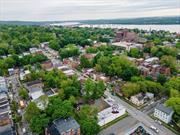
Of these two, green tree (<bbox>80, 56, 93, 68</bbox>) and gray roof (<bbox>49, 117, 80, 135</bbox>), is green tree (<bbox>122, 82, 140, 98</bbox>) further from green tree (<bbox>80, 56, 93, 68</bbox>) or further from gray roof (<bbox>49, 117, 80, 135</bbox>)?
green tree (<bbox>80, 56, 93, 68</bbox>)

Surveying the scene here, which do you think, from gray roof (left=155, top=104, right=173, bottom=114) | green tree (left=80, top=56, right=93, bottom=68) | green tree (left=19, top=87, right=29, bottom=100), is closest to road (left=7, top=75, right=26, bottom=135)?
green tree (left=19, top=87, right=29, bottom=100)

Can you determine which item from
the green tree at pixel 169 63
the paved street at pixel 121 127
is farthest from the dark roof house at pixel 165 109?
the green tree at pixel 169 63

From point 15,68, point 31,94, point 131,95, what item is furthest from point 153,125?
point 15,68

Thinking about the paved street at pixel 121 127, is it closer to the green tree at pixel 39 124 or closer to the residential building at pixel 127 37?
the green tree at pixel 39 124

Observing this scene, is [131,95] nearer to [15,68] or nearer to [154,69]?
[154,69]

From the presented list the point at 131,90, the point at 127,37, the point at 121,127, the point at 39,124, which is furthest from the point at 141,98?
the point at 127,37

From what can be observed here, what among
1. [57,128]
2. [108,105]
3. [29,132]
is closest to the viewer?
[57,128]
